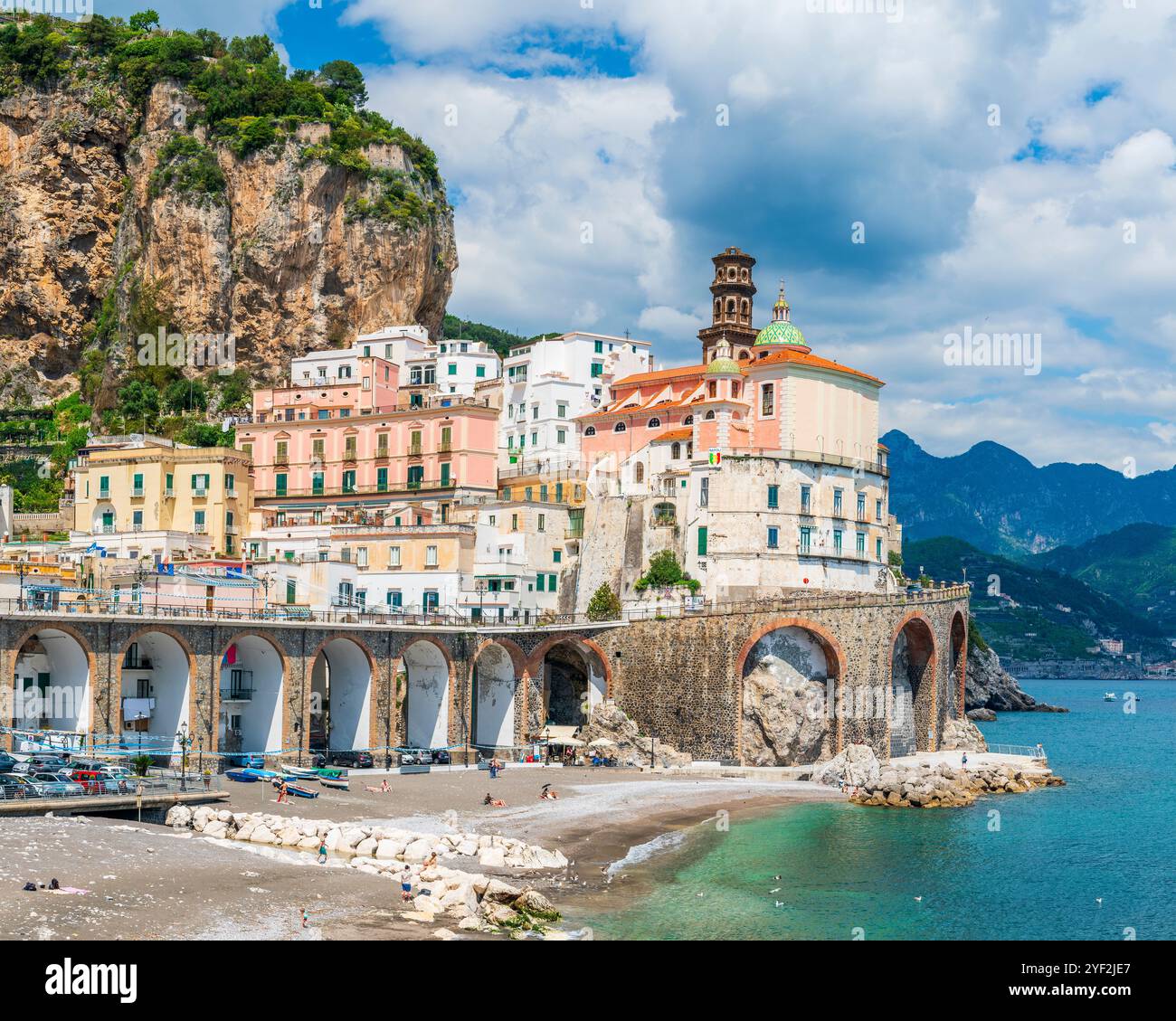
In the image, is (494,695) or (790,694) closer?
(790,694)

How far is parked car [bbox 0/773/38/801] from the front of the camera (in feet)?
159

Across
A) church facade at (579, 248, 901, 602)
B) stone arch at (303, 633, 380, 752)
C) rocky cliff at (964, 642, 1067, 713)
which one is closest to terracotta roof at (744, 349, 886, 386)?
church facade at (579, 248, 901, 602)

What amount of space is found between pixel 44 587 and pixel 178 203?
57799mm

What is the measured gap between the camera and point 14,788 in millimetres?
48812

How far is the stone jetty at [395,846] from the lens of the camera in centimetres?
4222

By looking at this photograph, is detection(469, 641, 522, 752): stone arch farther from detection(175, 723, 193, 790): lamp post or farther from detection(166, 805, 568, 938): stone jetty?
detection(166, 805, 568, 938): stone jetty

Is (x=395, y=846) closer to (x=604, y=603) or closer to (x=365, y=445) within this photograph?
(x=604, y=603)

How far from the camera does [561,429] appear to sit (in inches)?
3954

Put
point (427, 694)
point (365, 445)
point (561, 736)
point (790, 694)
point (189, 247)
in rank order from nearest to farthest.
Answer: point (427, 694) → point (790, 694) → point (561, 736) → point (365, 445) → point (189, 247)

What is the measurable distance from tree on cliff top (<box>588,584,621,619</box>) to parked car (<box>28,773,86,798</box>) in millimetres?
39369

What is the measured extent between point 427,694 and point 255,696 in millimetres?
11277

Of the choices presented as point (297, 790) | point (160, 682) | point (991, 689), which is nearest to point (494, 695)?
point (160, 682)
